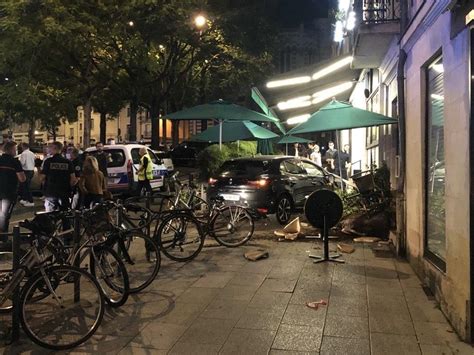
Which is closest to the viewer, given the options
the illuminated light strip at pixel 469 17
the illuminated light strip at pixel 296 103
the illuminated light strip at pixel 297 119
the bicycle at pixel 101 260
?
the illuminated light strip at pixel 469 17

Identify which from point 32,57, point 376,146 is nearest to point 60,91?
point 32,57

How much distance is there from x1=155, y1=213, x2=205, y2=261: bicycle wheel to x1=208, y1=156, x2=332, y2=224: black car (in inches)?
122

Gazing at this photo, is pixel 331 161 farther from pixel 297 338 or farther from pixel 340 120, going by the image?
pixel 297 338

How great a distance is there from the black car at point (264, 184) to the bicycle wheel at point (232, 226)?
6.54 ft

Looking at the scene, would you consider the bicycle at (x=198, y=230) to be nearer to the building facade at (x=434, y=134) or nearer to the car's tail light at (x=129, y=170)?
the building facade at (x=434, y=134)

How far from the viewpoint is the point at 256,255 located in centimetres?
768

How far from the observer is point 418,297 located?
224 inches

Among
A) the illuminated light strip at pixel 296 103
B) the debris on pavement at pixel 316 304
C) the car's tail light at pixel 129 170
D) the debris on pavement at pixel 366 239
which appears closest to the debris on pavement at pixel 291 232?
the debris on pavement at pixel 366 239

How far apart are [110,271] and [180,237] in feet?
7.03

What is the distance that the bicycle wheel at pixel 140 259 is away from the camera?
19.5 ft

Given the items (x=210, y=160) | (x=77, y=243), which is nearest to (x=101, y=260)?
(x=77, y=243)

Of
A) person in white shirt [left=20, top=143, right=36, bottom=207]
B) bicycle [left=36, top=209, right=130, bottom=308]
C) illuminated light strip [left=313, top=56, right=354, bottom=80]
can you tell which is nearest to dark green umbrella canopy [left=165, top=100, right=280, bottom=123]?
illuminated light strip [left=313, top=56, right=354, bottom=80]

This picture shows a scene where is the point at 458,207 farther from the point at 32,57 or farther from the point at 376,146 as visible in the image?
the point at 32,57

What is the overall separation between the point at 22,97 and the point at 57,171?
1139 cm
